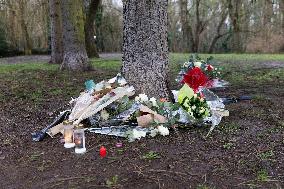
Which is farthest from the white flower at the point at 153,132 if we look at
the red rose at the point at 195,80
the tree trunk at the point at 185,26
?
the tree trunk at the point at 185,26

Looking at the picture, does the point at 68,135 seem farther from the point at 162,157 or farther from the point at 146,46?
the point at 146,46

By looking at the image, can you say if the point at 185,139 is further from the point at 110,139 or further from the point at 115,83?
the point at 115,83

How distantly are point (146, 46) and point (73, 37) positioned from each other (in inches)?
227

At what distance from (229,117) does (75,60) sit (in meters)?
6.23

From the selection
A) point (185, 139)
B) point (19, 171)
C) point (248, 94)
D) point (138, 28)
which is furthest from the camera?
point (248, 94)

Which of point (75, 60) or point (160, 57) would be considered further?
point (75, 60)

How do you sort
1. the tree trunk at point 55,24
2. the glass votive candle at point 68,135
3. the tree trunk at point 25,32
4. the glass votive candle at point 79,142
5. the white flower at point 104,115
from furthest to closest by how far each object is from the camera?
the tree trunk at point 25,32 < the tree trunk at point 55,24 < the white flower at point 104,115 < the glass votive candle at point 68,135 < the glass votive candle at point 79,142

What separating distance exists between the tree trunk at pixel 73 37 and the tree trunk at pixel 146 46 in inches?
215

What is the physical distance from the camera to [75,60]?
1055 centimetres

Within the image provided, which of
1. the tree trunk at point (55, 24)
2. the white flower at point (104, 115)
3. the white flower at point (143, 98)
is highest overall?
the tree trunk at point (55, 24)

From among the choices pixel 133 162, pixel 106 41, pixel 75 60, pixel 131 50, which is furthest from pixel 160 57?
pixel 106 41

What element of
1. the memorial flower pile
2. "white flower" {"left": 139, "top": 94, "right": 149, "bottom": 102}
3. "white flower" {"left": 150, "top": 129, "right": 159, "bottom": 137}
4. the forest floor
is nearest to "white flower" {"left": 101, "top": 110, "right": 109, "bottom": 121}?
the memorial flower pile

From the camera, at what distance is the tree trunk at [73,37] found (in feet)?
33.9

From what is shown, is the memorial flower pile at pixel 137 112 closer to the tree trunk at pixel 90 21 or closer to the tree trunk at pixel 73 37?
the tree trunk at pixel 73 37
